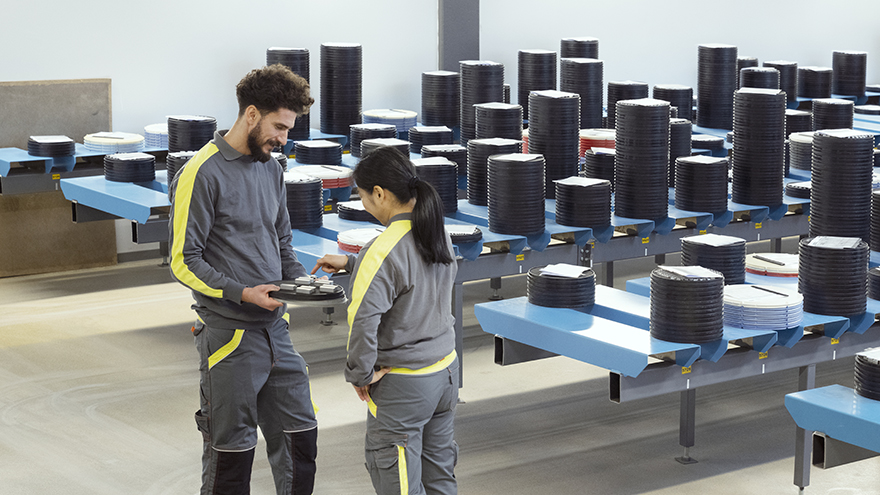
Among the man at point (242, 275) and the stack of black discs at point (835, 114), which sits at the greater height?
the stack of black discs at point (835, 114)

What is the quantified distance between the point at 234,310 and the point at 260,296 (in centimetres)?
15

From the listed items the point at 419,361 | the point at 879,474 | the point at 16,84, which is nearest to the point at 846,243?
the point at 879,474

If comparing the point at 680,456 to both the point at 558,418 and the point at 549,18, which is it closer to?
the point at 558,418

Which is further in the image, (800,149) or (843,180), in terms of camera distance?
(800,149)

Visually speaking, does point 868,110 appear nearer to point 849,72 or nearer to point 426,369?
point 849,72

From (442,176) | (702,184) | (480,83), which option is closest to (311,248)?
(442,176)

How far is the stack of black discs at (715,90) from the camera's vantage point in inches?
393

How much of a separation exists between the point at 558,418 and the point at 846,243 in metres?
1.85

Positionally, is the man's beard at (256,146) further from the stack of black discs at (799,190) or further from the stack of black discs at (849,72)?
the stack of black discs at (849,72)

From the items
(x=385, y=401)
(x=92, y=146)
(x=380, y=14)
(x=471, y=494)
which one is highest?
(x=380, y=14)

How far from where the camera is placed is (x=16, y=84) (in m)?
9.21

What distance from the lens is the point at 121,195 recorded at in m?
7.29

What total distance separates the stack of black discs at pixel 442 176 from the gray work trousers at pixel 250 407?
3037 millimetres

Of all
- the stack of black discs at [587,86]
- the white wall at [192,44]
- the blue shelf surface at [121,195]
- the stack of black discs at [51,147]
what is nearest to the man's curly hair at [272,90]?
the blue shelf surface at [121,195]
